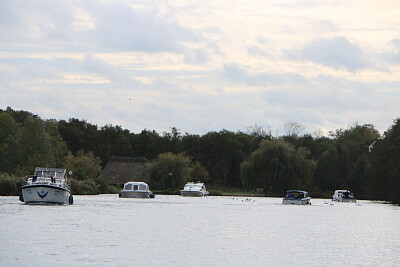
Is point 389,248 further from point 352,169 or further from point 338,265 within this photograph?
point 352,169

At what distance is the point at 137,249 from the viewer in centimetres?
3019

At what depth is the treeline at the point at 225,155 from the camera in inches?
4099

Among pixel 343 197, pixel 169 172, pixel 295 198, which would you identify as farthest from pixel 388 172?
pixel 169 172


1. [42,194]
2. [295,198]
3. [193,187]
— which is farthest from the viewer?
[193,187]

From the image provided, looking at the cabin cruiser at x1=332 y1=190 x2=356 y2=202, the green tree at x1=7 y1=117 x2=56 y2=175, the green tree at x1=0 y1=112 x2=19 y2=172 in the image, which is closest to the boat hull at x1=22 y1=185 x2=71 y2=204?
the green tree at x1=7 y1=117 x2=56 y2=175

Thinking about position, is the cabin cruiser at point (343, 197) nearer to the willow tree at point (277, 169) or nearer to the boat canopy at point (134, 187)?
the willow tree at point (277, 169)

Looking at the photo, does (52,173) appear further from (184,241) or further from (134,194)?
(184,241)

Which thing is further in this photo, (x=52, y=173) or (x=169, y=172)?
(x=169, y=172)

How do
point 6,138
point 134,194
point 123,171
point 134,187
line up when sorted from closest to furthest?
point 134,194 → point 134,187 → point 6,138 → point 123,171

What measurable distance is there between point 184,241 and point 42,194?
3082cm

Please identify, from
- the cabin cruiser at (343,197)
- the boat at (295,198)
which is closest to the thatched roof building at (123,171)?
the cabin cruiser at (343,197)

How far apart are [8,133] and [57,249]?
91761mm

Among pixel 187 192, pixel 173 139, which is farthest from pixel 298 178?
pixel 173 139

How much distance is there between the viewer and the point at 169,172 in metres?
124
